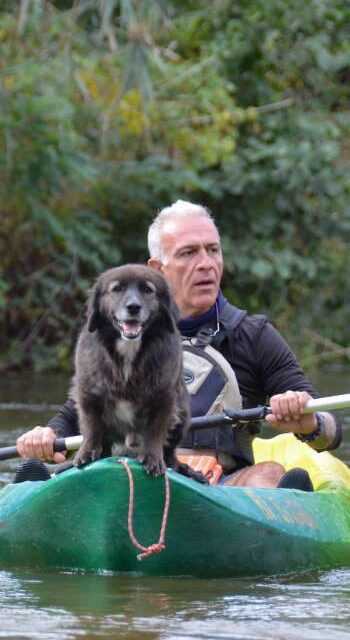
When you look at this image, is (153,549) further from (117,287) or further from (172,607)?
(117,287)

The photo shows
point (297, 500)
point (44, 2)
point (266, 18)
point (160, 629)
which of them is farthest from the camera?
point (266, 18)

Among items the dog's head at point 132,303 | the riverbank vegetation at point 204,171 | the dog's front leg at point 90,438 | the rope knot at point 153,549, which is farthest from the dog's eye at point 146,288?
the riverbank vegetation at point 204,171

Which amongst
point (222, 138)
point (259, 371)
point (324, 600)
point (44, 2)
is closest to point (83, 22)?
point (44, 2)

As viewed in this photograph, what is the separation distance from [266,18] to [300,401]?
14592mm

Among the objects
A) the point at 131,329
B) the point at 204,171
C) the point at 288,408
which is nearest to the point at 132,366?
the point at 131,329

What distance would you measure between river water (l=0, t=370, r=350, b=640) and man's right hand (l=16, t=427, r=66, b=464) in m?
0.49

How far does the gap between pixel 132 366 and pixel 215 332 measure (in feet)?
3.67

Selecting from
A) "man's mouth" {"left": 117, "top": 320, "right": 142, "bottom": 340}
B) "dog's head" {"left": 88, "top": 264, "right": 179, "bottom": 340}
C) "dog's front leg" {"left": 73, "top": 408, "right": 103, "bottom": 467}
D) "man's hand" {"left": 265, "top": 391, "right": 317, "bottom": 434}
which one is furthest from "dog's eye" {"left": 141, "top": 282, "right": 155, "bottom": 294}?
"man's hand" {"left": 265, "top": 391, "right": 317, "bottom": 434}

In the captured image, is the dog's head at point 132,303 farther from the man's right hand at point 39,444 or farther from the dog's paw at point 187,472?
the man's right hand at point 39,444

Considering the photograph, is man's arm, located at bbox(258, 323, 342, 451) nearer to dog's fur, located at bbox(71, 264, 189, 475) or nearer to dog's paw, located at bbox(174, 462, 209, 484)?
dog's paw, located at bbox(174, 462, 209, 484)

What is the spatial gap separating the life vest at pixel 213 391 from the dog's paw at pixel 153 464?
0.76 metres

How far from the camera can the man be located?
21.4 feet

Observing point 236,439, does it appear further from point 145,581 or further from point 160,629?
point 160,629

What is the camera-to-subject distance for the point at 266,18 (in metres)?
20.1
